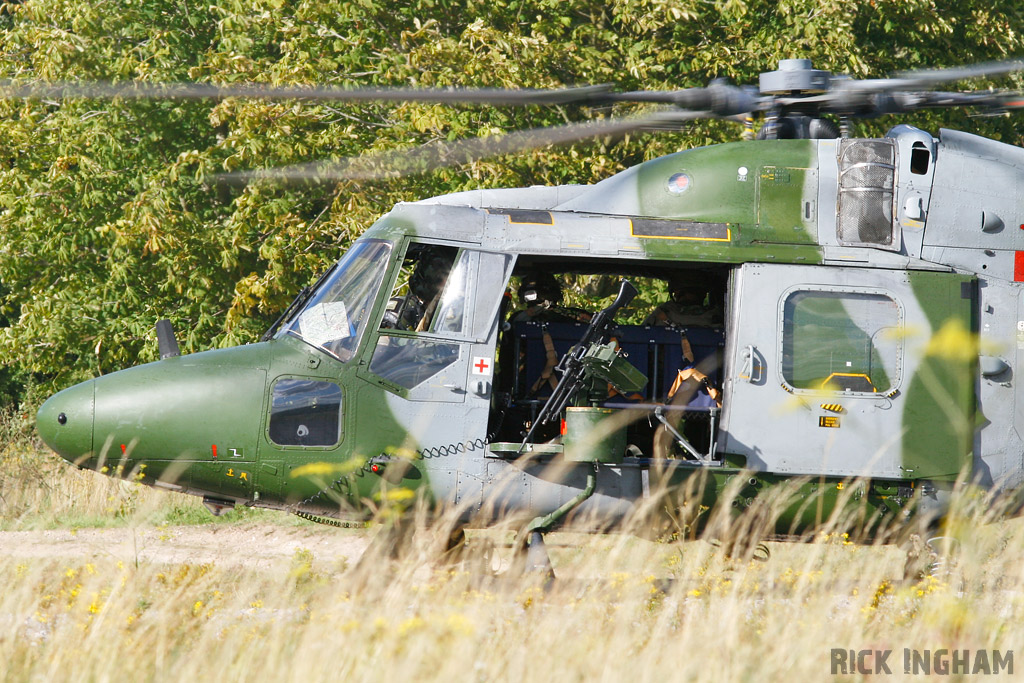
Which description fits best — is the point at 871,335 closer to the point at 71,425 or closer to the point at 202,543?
the point at 71,425

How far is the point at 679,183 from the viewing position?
287 inches

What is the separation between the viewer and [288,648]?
15.3 feet

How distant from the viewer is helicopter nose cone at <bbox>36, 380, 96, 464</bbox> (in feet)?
21.8

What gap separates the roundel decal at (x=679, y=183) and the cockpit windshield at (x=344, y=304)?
1.99 m

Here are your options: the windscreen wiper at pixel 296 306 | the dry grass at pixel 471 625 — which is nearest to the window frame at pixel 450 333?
the windscreen wiper at pixel 296 306

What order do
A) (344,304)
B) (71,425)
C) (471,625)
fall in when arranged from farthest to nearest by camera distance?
(344,304), (71,425), (471,625)

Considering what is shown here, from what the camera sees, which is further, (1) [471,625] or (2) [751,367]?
(2) [751,367]

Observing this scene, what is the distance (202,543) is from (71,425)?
9.51ft

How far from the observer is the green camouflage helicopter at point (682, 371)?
22.1 feet

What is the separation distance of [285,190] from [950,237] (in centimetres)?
869

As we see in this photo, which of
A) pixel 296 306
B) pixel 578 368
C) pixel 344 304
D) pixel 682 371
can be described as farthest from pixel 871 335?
pixel 296 306

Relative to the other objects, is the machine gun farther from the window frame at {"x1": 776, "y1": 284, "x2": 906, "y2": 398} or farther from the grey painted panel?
the window frame at {"x1": 776, "y1": 284, "x2": 906, "y2": 398}

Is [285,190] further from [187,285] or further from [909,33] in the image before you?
[909,33]

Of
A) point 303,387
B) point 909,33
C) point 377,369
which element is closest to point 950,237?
point 377,369
